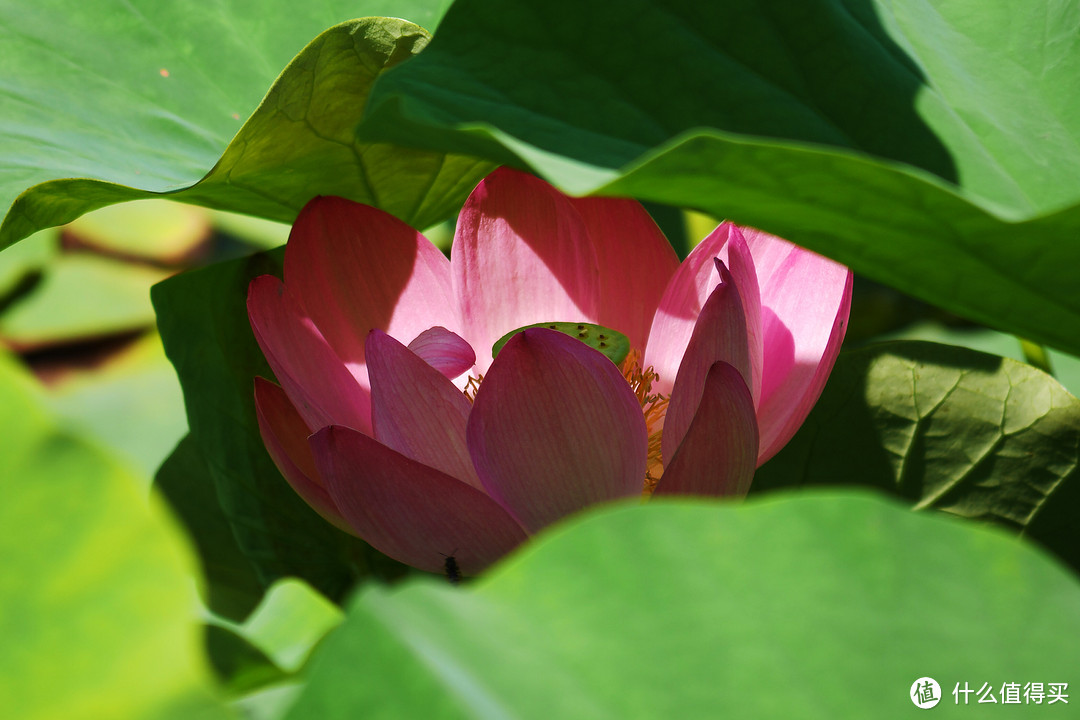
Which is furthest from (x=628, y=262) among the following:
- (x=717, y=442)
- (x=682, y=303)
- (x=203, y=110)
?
(x=203, y=110)

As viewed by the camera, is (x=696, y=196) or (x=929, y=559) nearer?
(x=929, y=559)

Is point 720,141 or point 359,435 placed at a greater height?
point 720,141

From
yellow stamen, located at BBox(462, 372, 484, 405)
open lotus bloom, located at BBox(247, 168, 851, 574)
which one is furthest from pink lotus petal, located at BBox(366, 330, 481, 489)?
yellow stamen, located at BBox(462, 372, 484, 405)

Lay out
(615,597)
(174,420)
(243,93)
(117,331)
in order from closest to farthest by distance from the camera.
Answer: (615,597) → (243,93) → (174,420) → (117,331)

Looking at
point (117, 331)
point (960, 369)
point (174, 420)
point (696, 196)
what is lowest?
point (117, 331)

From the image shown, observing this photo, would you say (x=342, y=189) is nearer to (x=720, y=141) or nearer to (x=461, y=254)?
(x=461, y=254)

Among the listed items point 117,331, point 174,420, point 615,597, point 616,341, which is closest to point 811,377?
point 616,341

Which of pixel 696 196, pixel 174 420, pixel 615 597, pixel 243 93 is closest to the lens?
pixel 615 597
